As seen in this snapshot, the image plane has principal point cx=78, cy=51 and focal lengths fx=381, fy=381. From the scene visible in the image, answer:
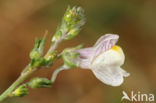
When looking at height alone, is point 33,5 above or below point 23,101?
above

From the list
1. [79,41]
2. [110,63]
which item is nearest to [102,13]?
[79,41]

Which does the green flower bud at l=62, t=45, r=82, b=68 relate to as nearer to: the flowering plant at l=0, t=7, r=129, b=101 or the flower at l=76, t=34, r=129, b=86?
the flowering plant at l=0, t=7, r=129, b=101

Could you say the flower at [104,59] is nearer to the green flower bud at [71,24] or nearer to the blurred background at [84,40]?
the green flower bud at [71,24]

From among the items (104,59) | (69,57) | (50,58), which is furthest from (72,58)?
(104,59)

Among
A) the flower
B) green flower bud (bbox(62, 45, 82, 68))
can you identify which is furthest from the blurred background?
green flower bud (bbox(62, 45, 82, 68))

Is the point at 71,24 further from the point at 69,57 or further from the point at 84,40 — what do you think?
the point at 84,40

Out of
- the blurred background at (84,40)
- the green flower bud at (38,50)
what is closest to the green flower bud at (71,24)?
the green flower bud at (38,50)

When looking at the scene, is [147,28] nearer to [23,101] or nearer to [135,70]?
[135,70]
